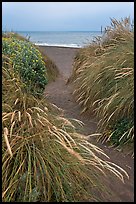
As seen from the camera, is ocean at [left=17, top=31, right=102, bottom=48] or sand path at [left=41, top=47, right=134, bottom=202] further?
ocean at [left=17, top=31, right=102, bottom=48]

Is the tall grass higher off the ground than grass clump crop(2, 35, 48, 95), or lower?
lower

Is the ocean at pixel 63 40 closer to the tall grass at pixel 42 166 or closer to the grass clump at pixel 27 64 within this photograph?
the grass clump at pixel 27 64

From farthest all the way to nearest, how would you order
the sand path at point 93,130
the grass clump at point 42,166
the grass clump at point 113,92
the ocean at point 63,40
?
the ocean at point 63,40 → the grass clump at point 113,92 → the sand path at point 93,130 → the grass clump at point 42,166

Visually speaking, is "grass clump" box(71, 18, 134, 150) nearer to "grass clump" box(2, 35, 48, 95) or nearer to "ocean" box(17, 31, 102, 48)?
"grass clump" box(2, 35, 48, 95)

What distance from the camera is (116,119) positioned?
449cm

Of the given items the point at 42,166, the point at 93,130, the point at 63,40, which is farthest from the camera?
the point at 63,40

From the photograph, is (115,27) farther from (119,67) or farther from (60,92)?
(119,67)

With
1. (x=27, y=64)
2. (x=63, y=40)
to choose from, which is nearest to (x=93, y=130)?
(x=27, y=64)

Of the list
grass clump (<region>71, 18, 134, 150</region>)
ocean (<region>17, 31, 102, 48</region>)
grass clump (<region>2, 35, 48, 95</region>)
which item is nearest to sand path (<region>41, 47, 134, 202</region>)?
grass clump (<region>71, 18, 134, 150</region>)

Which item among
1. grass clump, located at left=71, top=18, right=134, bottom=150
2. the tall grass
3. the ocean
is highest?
the ocean

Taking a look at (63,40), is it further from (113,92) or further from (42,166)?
(42,166)

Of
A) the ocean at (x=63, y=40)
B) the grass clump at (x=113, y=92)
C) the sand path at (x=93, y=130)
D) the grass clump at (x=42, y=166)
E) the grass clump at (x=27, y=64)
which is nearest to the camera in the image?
the grass clump at (x=42, y=166)

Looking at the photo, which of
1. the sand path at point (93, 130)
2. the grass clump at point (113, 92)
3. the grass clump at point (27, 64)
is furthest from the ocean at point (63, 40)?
the grass clump at point (27, 64)

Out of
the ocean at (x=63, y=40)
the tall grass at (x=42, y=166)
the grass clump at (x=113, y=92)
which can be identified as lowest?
the tall grass at (x=42, y=166)
